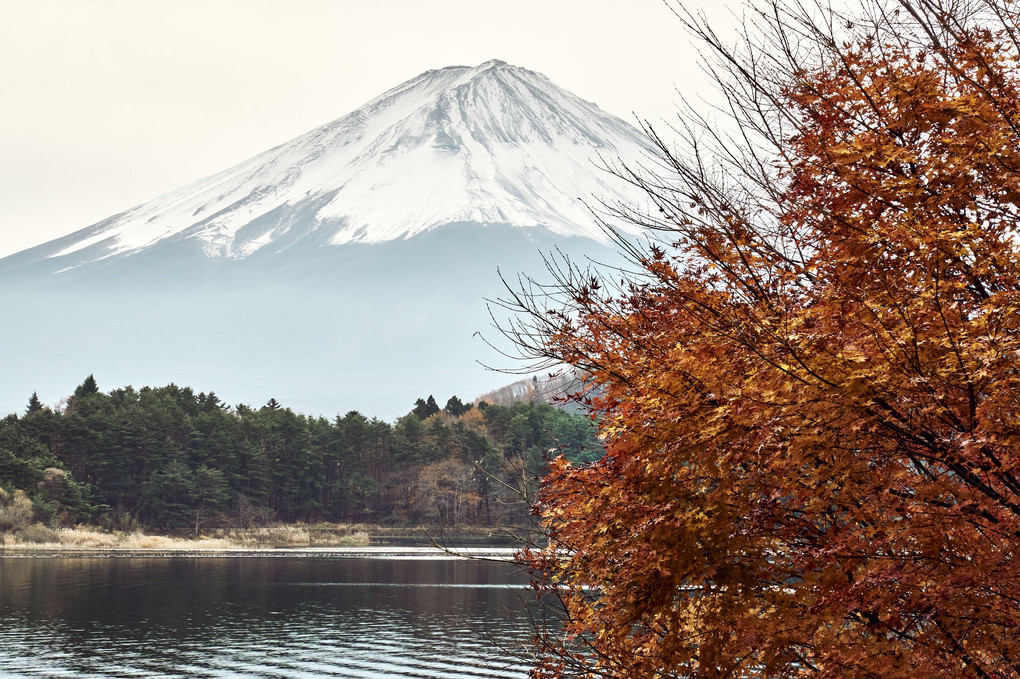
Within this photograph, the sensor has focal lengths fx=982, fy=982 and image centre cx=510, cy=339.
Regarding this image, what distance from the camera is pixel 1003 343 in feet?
15.8

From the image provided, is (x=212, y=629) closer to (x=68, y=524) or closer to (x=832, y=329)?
(x=832, y=329)

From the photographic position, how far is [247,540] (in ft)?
246

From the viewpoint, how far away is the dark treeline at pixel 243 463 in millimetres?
70500

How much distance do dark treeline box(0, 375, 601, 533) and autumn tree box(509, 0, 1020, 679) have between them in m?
58.8

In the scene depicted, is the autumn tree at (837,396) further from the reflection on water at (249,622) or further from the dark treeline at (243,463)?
the dark treeline at (243,463)

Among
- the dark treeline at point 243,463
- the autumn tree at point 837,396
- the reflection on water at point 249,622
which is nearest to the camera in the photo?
the autumn tree at point 837,396

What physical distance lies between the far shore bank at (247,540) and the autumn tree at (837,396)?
46800 mm

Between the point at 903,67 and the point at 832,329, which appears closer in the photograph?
the point at 832,329

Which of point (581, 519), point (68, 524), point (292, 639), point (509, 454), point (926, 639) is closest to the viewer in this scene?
point (926, 639)

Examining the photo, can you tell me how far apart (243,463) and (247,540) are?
12.7 m

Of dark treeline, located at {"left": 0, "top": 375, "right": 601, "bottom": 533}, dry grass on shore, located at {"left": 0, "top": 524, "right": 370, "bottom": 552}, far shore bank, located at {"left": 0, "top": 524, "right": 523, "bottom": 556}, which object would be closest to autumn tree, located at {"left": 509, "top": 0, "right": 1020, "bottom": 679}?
far shore bank, located at {"left": 0, "top": 524, "right": 523, "bottom": 556}

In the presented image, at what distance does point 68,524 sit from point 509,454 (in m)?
40.2

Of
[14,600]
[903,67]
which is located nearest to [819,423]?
[903,67]

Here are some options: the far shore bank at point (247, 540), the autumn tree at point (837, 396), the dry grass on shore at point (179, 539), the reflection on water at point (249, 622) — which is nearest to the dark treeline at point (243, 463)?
the dry grass on shore at point (179, 539)
